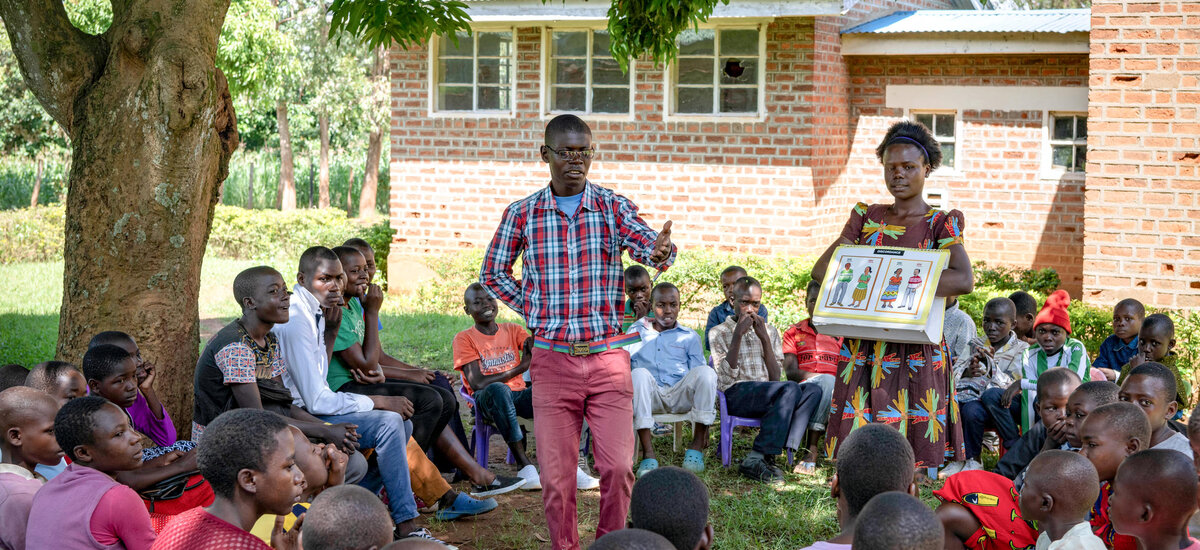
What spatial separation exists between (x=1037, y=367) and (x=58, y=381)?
501cm

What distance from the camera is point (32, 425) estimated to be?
3.86 meters

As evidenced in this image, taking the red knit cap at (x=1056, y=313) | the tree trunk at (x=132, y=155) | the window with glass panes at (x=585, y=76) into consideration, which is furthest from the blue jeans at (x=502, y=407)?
the window with glass panes at (x=585, y=76)

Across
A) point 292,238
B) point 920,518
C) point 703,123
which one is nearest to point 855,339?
point 920,518

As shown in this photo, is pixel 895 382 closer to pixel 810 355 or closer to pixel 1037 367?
pixel 1037 367

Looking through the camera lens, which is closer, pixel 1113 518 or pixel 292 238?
pixel 1113 518

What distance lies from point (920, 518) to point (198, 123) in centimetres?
416

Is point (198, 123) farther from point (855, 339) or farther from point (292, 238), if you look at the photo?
point (292, 238)

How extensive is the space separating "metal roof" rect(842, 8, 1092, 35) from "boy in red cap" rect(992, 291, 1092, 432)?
6200 mm

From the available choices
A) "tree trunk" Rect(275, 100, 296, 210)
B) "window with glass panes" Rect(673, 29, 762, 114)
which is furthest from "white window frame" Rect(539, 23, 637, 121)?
"tree trunk" Rect(275, 100, 296, 210)

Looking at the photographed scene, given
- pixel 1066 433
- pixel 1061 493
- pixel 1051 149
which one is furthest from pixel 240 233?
pixel 1061 493

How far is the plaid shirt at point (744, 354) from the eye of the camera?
6.66 meters

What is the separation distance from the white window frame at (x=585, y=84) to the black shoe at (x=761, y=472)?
7.08m

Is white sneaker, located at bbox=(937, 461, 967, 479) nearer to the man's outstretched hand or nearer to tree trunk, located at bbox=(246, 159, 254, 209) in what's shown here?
the man's outstretched hand

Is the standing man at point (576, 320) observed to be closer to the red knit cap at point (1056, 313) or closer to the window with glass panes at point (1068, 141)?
the red knit cap at point (1056, 313)
